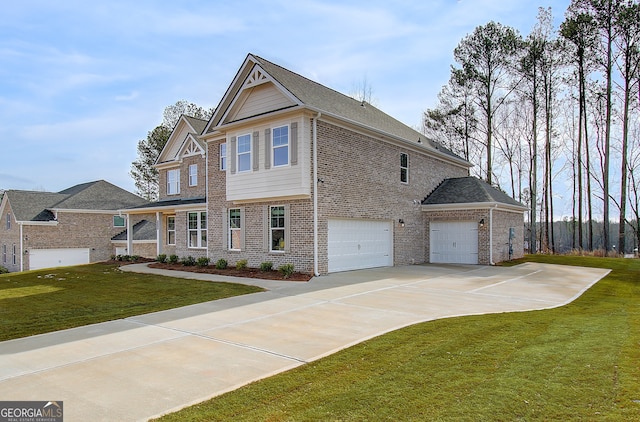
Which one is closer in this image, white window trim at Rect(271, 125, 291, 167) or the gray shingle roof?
white window trim at Rect(271, 125, 291, 167)

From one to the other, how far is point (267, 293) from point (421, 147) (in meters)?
13.0

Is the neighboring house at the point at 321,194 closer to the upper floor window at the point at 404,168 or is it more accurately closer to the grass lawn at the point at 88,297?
the upper floor window at the point at 404,168

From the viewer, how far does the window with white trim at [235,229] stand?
59.7 ft

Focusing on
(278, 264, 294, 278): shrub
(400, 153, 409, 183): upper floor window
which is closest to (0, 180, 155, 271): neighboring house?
(278, 264, 294, 278): shrub

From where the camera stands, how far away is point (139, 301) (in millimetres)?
11516

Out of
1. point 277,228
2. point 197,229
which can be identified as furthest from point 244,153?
point 197,229

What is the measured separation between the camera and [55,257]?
106ft

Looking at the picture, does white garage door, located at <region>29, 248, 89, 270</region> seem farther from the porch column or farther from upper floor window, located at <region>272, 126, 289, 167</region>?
upper floor window, located at <region>272, 126, 289, 167</region>

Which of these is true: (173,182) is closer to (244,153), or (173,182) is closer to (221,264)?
(221,264)

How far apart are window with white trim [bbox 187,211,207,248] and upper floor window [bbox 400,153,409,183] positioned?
33.7 ft

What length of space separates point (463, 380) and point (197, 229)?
61.6ft

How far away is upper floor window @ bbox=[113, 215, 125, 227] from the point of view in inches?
1398

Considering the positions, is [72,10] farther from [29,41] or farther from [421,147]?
[421,147]

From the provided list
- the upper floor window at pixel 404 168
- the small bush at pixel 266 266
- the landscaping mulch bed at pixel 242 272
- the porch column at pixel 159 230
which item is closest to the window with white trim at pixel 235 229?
the landscaping mulch bed at pixel 242 272
